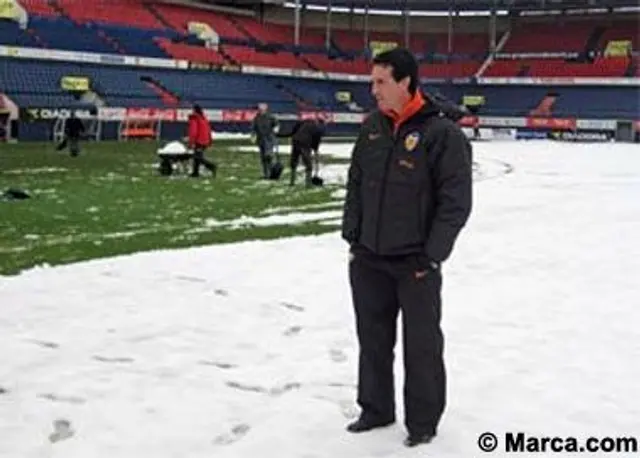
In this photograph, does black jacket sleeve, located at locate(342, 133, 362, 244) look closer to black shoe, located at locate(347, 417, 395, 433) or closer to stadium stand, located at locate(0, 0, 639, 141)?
black shoe, located at locate(347, 417, 395, 433)

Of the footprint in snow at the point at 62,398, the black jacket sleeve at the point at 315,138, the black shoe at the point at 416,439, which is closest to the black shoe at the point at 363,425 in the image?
the black shoe at the point at 416,439

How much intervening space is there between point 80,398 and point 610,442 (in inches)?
113

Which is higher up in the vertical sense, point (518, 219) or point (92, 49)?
point (92, 49)

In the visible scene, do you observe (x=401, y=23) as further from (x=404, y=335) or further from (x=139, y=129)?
(x=404, y=335)

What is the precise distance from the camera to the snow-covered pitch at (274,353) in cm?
488

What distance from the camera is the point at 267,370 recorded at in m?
6.07

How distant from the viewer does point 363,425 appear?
4941 millimetres

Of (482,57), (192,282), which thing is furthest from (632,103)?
(192,282)

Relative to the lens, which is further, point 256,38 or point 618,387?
point 256,38

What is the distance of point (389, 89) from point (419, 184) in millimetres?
483

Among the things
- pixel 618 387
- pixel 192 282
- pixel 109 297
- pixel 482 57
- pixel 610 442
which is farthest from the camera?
pixel 482 57

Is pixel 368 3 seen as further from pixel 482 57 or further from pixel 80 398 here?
pixel 80 398

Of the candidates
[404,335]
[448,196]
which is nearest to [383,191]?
[448,196]

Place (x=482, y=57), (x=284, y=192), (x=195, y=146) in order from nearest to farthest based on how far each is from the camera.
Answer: (x=284, y=192) → (x=195, y=146) → (x=482, y=57)
